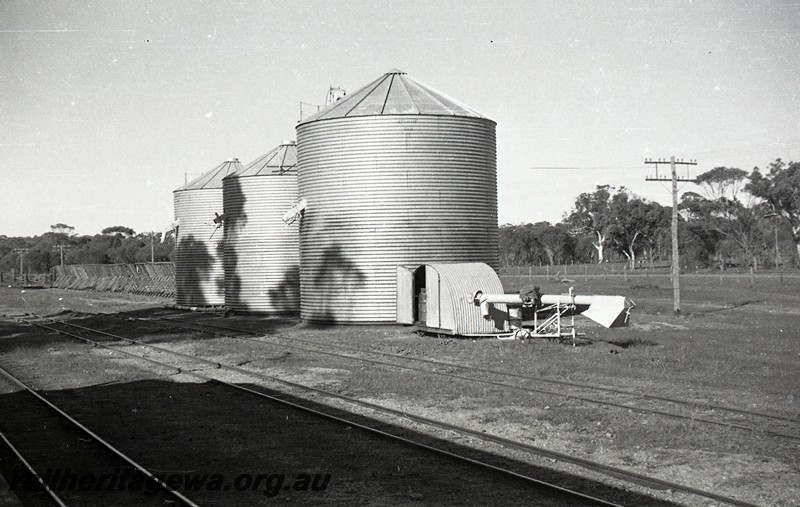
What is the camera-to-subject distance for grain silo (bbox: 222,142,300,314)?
135ft

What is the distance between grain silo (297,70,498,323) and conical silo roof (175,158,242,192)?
18900 millimetres

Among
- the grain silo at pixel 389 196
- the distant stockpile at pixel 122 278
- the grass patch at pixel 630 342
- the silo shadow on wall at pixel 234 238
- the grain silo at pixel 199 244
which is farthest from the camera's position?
the distant stockpile at pixel 122 278

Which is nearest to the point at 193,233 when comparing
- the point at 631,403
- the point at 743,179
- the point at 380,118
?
the point at 380,118

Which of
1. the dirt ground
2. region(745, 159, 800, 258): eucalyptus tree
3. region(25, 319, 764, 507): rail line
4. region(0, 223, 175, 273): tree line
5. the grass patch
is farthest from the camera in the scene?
region(0, 223, 175, 273): tree line

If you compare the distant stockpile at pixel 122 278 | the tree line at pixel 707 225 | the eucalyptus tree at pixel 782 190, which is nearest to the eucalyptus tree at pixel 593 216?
the tree line at pixel 707 225

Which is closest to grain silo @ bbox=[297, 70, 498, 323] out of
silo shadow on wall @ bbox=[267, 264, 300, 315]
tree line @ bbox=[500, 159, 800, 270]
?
silo shadow on wall @ bbox=[267, 264, 300, 315]

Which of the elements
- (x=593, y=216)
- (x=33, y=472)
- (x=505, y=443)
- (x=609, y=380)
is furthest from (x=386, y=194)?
(x=593, y=216)

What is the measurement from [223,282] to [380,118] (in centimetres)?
2063

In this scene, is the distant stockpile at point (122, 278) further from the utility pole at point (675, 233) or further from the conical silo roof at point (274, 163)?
the utility pole at point (675, 233)

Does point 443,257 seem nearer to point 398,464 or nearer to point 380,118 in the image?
point 380,118

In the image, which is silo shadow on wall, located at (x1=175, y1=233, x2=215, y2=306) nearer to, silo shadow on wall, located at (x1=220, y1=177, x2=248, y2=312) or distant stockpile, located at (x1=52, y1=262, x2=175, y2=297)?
silo shadow on wall, located at (x1=220, y1=177, x2=248, y2=312)

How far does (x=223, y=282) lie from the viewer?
48.4m

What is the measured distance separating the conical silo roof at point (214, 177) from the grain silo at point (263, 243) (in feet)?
25.5

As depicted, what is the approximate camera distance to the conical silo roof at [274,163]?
139 feet
